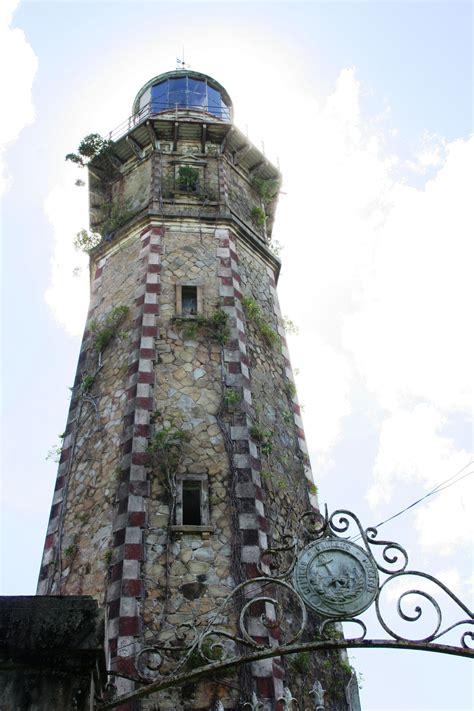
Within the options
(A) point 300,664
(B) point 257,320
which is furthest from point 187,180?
(A) point 300,664

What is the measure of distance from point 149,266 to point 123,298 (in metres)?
0.82

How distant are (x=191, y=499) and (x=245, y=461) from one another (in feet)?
3.36

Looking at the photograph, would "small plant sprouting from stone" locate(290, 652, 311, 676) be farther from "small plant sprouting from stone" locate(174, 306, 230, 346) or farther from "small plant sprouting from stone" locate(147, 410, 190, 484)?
"small plant sprouting from stone" locate(174, 306, 230, 346)

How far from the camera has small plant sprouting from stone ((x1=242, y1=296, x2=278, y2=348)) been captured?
13852 millimetres

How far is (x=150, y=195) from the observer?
15.7 m

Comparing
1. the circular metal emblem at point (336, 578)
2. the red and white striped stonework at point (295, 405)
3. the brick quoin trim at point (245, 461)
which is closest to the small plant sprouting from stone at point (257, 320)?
the brick quoin trim at point (245, 461)

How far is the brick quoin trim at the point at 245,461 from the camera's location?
9.20m

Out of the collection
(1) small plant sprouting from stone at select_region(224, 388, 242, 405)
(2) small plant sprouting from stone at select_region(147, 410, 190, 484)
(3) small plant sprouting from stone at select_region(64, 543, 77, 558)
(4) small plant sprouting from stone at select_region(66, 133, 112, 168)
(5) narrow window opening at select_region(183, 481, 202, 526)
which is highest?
(4) small plant sprouting from stone at select_region(66, 133, 112, 168)

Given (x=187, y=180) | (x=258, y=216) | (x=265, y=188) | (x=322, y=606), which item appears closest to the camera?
(x=322, y=606)

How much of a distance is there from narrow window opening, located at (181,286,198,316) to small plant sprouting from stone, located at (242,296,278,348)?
979mm

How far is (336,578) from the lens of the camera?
26.2 feet

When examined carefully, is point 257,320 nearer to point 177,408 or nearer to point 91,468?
point 177,408

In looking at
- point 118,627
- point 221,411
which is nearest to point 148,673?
point 118,627

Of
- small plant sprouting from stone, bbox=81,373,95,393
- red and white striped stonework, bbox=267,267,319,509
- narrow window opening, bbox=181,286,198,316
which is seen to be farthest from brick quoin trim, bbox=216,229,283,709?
small plant sprouting from stone, bbox=81,373,95,393
